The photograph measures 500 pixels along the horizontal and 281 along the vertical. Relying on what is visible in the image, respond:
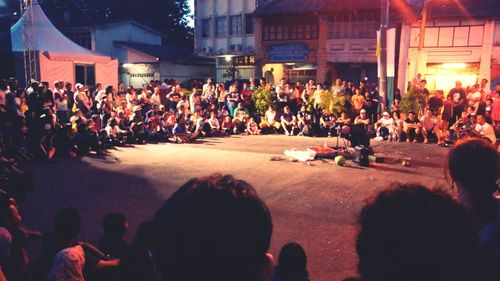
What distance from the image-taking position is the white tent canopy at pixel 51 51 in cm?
1795

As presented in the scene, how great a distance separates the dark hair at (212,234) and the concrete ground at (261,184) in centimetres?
272

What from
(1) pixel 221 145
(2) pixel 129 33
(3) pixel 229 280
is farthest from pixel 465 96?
(2) pixel 129 33

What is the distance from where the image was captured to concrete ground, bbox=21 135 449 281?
5566 mm

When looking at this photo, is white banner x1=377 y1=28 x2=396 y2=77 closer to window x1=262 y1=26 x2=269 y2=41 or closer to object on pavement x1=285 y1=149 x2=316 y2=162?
object on pavement x1=285 y1=149 x2=316 y2=162

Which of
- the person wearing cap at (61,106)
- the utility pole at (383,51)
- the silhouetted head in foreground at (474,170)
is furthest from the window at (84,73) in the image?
the silhouetted head in foreground at (474,170)

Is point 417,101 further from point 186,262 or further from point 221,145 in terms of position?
point 186,262

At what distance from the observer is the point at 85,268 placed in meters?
3.26

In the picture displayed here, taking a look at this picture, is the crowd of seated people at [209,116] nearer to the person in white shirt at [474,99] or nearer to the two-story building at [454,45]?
the person in white shirt at [474,99]

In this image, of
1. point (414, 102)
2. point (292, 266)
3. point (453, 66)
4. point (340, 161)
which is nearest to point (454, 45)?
point (453, 66)

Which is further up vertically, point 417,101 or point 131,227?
point 417,101

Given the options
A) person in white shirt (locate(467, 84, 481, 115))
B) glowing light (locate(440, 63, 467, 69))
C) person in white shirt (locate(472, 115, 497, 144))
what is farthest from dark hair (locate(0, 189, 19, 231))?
glowing light (locate(440, 63, 467, 69))

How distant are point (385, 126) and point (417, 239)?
14.1 metres

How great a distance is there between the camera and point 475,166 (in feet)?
6.45

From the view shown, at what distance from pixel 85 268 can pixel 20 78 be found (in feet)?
62.0
